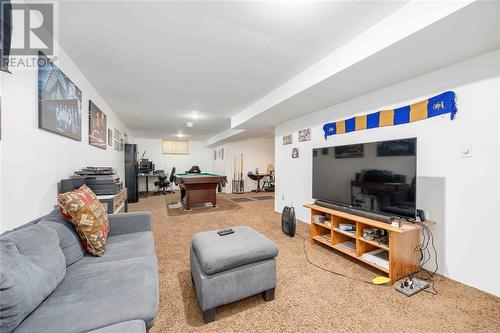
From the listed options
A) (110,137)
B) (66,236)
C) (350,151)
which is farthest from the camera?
(110,137)

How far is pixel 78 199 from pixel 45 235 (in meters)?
0.42

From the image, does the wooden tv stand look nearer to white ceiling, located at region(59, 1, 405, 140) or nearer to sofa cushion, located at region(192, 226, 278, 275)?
sofa cushion, located at region(192, 226, 278, 275)

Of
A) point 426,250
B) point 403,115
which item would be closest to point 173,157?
point 403,115

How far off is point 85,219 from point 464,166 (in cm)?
338

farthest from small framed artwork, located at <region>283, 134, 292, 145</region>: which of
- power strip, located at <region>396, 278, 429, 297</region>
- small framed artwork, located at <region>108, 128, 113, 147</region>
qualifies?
small framed artwork, located at <region>108, 128, 113, 147</region>

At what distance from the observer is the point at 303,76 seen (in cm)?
270

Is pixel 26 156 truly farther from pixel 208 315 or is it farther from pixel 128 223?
pixel 208 315

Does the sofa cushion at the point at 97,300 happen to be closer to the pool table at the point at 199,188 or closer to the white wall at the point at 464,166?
the white wall at the point at 464,166

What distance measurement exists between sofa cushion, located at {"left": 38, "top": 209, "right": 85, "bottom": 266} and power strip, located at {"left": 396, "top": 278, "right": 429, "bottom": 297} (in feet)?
8.88

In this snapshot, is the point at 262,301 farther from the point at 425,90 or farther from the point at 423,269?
the point at 425,90

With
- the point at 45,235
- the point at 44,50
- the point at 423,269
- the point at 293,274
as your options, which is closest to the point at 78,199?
the point at 45,235

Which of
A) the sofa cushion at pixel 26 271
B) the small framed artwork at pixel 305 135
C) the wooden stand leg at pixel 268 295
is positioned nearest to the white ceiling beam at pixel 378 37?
the small framed artwork at pixel 305 135

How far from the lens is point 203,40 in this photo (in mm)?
2035

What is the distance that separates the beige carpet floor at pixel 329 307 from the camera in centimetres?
147
